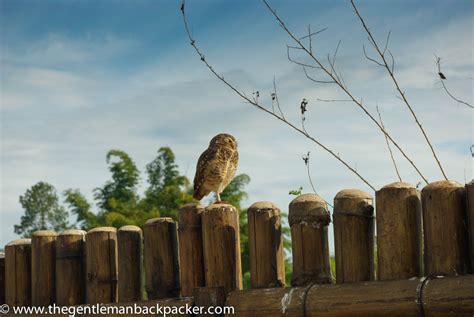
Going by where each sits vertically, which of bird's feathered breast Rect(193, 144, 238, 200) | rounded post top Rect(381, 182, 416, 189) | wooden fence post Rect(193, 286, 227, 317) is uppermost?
bird's feathered breast Rect(193, 144, 238, 200)

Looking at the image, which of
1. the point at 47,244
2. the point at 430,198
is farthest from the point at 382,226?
the point at 47,244

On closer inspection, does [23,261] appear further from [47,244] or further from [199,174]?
[199,174]

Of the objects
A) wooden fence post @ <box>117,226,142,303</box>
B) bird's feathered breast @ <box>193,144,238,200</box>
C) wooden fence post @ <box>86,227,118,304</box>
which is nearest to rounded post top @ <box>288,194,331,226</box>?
wooden fence post @ <box>117,226,142,303</box>

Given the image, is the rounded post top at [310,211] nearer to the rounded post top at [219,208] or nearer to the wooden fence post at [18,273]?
the rounded post top at [219,208]

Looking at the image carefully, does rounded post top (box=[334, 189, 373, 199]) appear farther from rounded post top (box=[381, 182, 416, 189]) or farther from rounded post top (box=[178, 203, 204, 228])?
rounded post top (box=[178, 203, 204, 228])

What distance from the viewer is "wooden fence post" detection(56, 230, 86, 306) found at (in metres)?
5.55

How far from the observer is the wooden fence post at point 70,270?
5.55 meters

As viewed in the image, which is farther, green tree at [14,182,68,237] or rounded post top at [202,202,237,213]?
green tree at [14,182,68,237]

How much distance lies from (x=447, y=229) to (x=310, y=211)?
0.75 meters

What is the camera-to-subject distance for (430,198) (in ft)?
13.3

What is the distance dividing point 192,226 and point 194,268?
25 cm

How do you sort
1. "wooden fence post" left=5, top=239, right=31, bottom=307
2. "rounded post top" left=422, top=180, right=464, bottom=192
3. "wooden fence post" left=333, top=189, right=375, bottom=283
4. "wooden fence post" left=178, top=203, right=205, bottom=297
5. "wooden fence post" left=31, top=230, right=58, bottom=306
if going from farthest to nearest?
"wooden fence post" left=5, top=239, right=31, bottom=307, "wooden fence post" left=31, top=230, right=58, bottom=306, "wooden fence post" left=178, top=203, right=205, bottom=297, "wooden fence post" left=333, top=189, right=375, bottom=283, "rounded post top" left=422, top=180, right=464, bottom=192

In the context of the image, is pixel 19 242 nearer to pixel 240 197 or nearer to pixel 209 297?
pixel 209 297

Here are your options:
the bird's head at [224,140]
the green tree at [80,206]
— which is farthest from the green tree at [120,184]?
the bird's head at [224,140]
